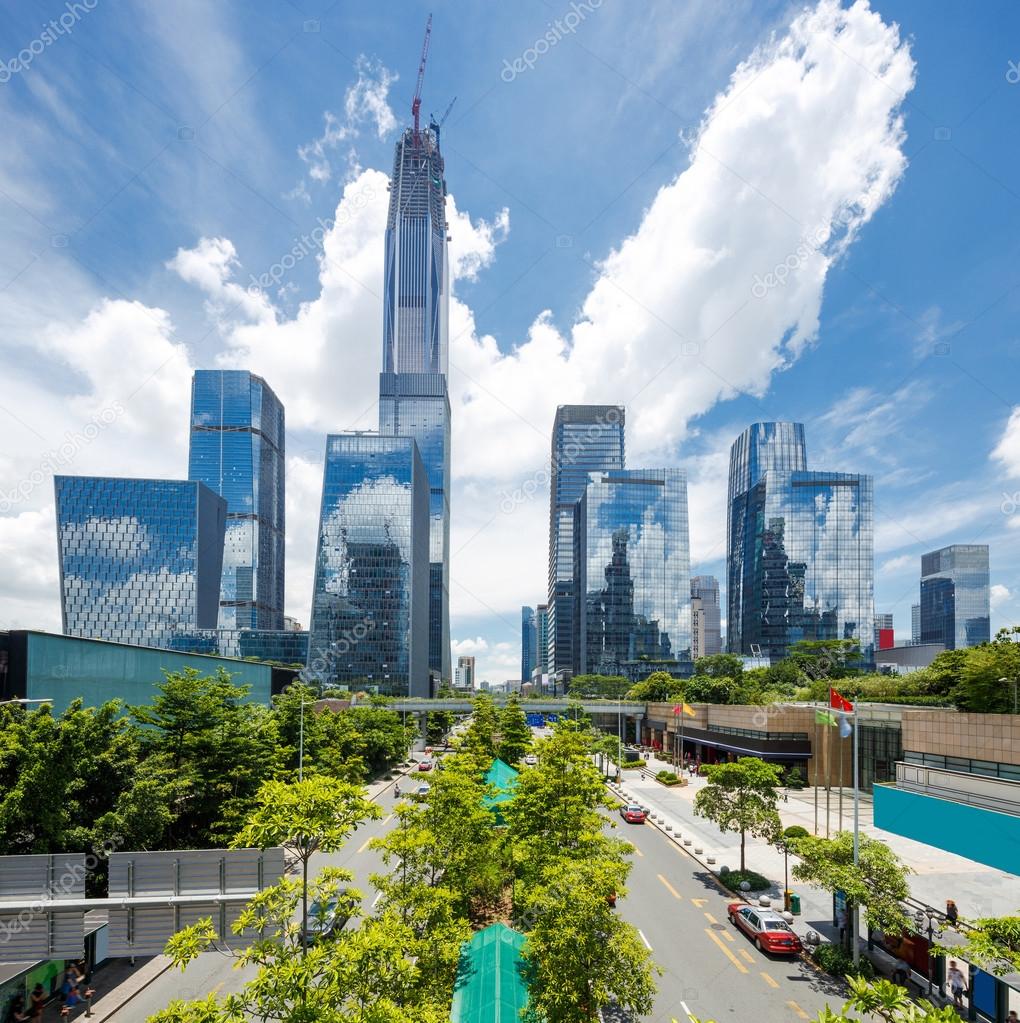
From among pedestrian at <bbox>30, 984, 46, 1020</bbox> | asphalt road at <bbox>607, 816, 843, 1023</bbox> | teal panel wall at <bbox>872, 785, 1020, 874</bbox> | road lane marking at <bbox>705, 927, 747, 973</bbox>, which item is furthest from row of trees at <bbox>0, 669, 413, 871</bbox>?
teal panel wall at <bbox>872, 785, 1020, 874</bbox>

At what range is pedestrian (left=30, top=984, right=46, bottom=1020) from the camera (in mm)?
18812

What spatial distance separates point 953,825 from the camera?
83.3 feet

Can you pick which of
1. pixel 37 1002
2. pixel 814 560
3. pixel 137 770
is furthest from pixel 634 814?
pixel 814 560

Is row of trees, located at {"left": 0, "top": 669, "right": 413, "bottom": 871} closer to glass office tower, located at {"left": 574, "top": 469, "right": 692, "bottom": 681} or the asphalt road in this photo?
the asphalt road

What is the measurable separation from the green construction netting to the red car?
34.7ft

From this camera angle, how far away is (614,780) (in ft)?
206

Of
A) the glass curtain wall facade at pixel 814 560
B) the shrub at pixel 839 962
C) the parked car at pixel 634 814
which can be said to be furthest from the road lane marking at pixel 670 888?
the glass curtain wall facade at pixel 814 560

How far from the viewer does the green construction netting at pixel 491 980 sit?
49.9 feet

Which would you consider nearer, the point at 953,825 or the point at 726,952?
the point at 726,952

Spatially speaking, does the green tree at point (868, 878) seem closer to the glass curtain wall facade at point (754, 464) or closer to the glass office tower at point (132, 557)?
the glass office tower at point (132, 557)

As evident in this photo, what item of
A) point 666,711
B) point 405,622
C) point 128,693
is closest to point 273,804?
point 128,693

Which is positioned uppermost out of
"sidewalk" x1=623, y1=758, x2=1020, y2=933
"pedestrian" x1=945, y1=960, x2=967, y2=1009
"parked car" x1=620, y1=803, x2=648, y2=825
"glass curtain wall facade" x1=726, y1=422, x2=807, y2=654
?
"glass curtain wall facade" x1=726, y1=422, x2=807, y2=654

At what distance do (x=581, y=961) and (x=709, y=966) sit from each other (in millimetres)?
9895

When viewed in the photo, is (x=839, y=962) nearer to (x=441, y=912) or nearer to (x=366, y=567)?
(x=441, y=912)
